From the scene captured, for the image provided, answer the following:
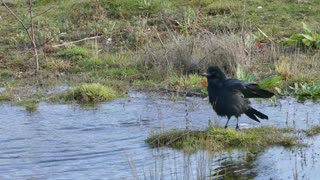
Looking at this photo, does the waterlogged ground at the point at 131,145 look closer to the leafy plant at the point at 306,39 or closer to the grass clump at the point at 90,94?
the grass clump at the point at 90,94

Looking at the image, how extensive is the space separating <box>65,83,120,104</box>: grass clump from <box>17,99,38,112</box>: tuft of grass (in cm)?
47

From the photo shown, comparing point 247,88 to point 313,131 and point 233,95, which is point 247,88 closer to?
point 233,95

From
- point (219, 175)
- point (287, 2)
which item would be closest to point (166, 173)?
point (219, 175)

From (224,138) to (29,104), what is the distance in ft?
11.3

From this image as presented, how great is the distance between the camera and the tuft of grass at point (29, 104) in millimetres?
11203

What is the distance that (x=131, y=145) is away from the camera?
910 centimetres

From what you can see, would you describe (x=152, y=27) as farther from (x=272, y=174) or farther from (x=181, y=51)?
(x=272, y=174)

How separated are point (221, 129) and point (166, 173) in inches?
62.4

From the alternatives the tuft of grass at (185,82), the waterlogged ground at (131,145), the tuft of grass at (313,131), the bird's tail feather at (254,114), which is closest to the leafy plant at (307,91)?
the waterlogged ground at (131,145)

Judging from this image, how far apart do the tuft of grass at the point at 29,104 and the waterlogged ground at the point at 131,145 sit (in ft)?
0.27

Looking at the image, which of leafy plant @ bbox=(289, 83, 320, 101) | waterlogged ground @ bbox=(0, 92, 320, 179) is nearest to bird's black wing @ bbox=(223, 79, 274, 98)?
waterlogged ground @ bbox=(0, 92, 320, 179)

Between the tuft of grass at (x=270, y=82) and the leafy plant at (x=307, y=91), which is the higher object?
the tuft of grass at (x=270, y=82)

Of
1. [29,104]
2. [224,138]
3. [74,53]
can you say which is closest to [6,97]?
[29,104]

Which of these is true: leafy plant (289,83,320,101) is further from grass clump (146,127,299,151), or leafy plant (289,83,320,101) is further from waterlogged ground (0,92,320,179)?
grass clump (146,127,299,151)
